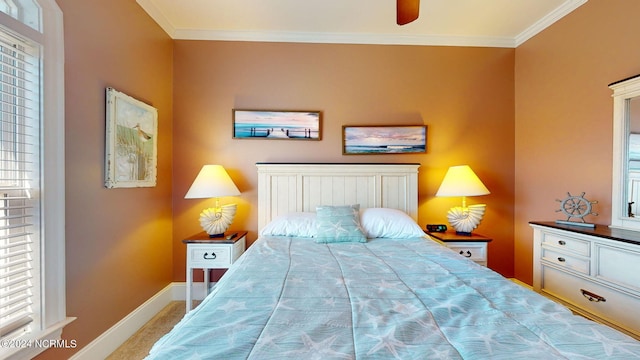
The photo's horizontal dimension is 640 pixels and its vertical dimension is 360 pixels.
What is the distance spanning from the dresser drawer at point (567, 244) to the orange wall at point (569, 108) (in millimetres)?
443

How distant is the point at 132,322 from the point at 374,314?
2155 mm

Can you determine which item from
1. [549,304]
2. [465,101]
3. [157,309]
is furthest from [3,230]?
[465,101]

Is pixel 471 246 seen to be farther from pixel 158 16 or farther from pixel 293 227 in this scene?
pixel 158 16

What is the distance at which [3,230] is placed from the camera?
1245mm

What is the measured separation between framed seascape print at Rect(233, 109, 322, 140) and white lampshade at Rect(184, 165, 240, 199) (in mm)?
498

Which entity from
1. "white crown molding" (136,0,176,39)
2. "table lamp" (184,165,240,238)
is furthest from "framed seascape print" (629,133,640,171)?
"white crown molding" (136,0,176,39)

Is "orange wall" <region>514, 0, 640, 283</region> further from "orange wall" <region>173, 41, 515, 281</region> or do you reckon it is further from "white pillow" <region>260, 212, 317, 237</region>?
"white pillow" <region>260, 212, 317, 237</region>

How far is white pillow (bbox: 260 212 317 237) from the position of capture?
2268 mm

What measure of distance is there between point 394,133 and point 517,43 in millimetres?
1731

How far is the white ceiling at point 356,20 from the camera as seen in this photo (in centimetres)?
228

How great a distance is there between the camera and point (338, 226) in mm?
2139

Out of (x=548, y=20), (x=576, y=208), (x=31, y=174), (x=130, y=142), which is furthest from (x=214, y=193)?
(x=548, y=20)

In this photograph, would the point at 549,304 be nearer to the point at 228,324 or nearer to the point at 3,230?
the point at 228,324

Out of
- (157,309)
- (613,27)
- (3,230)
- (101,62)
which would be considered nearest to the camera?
(3,230)
